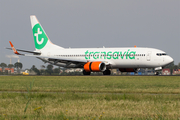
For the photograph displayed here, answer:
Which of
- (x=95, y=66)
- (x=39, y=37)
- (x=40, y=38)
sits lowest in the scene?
(x=95, y=66)

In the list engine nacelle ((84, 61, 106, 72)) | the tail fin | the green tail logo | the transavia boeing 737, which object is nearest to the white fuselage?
the transavia boeing 737

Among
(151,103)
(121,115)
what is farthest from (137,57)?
(121,115)

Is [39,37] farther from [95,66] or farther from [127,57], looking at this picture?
[127,57]

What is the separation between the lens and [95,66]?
45031 mm

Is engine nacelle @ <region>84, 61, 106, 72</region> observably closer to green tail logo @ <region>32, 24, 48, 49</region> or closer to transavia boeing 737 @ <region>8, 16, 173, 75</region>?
transavia boeing 737 @ <region>8, 16, 173, 75</region>

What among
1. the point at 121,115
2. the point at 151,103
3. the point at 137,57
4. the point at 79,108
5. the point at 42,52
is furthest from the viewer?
the point at 42,52

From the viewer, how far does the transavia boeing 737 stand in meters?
44.5

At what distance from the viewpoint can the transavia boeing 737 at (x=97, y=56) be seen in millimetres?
44469

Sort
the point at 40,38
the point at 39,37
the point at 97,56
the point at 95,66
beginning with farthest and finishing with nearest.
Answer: the point at 39,37, the point at 40,38, the point at 97,56, the point at 95,66

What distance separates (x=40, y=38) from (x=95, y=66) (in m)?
15.3

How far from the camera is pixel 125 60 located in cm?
4531

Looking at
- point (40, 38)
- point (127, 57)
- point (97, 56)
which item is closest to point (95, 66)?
point (97, 56)

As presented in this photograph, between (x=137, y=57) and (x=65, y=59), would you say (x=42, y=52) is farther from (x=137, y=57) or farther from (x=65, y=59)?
(x=137, y=57)

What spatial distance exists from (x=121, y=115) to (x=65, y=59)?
38318 millimetres
